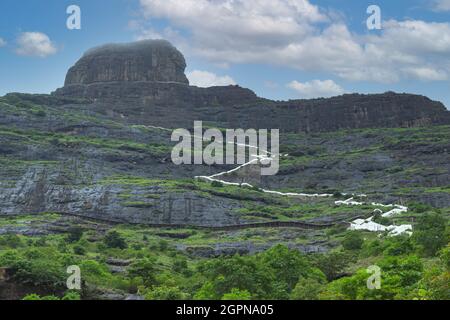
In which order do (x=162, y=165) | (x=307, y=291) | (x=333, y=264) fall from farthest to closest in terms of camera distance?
(x=162, y=165), (x=333, y=264), (x=307, y=291)

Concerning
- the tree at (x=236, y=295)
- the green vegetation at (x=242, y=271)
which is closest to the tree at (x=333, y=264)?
the green vegetation at (x=242, y=271)

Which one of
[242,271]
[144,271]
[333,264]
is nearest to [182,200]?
[144,271]

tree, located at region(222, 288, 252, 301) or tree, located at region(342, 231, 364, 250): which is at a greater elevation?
tree, located at region(222, 288, 252, 301)

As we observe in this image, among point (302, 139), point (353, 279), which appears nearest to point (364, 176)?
point (302, 139)

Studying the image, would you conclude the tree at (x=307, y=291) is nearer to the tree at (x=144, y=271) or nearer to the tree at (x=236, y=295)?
the tree at (x=236, y=295)

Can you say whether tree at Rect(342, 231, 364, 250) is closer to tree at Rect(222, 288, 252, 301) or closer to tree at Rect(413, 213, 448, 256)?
tree at Rect(413, 213, 448, 256)

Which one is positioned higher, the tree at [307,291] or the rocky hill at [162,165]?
the rocky hill at [162,165]

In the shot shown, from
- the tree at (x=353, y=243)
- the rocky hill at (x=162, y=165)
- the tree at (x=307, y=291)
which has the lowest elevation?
the tree at (x=353, y=243)

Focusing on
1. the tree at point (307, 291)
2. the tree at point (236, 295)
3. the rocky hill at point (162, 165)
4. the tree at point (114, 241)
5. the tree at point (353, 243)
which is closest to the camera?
the tree at point (236, 295)

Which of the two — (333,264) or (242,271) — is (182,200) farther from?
(242,271)

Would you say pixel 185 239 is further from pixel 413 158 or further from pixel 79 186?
pixel 413 158

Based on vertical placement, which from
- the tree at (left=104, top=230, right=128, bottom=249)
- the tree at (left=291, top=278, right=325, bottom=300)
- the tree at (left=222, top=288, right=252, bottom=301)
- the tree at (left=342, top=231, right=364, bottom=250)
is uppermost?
the tree at (left=222, top=288, right=252, bottom=301)

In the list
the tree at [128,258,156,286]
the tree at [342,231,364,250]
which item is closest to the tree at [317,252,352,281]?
the tree at [128,258,156,286]

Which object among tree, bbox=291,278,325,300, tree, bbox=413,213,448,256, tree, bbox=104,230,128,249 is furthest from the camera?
tree, bbox=104,230,128,249
